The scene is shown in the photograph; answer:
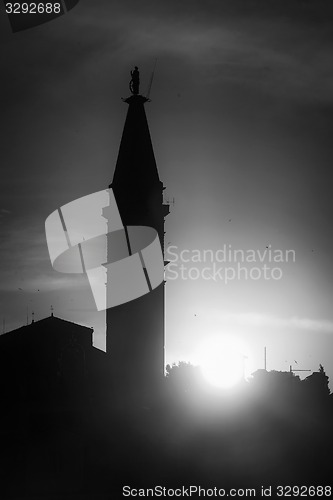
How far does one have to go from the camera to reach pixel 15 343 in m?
42.7

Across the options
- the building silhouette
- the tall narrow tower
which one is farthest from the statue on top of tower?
the building silhouette

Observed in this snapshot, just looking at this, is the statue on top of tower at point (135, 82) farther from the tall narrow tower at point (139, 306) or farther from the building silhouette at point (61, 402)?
the building silhouette at point (61, 402)

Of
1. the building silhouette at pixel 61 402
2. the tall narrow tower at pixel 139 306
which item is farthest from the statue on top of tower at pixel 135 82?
the building silhouette at pixel 61 402

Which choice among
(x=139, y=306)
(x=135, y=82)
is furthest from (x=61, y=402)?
(x=135, y=82)

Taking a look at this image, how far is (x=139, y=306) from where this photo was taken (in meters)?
49.2

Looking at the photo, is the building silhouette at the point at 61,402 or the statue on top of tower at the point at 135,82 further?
the statue on top of tower at the point at 135,82

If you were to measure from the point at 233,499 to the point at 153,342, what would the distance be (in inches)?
496

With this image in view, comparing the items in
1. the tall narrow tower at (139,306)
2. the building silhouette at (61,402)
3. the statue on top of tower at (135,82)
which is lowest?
the building silhouette at (61,402)

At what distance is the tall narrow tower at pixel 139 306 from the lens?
4838cm

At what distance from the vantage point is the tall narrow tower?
159ft

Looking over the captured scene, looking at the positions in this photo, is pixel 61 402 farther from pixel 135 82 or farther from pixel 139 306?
pixel 135 82

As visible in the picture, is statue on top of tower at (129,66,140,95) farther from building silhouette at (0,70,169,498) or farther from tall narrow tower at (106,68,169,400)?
building silhouette at (0,70,169,498)

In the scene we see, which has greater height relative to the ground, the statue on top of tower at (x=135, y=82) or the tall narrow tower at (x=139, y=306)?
the statue on top of tower at (x=135, y=82)

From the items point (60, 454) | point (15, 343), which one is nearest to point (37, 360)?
point (15, 343)
